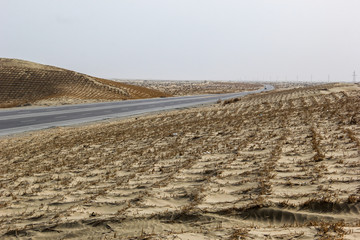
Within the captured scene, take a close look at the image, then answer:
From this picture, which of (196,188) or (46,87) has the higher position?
(46,87)

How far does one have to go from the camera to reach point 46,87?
48.7 metres

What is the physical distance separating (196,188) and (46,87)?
47.5 m

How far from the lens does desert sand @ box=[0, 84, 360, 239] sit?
184 inches

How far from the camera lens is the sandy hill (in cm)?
4498

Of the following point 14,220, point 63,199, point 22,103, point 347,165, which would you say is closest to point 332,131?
point 347,165

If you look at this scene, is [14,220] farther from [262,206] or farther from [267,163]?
[267,163]

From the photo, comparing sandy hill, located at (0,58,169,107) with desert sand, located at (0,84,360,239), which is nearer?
desert sand, located at (0,84,360,239)

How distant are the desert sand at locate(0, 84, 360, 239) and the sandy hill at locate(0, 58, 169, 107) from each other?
36458 millimetres

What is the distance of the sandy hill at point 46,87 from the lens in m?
45.0

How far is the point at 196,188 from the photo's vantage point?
20.6 feet

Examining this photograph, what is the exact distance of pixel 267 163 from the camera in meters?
7.40

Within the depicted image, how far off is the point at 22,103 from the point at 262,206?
42.1m

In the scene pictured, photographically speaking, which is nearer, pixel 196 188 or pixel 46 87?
pixel 196 188

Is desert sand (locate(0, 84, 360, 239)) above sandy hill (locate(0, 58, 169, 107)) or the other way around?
the other way around
